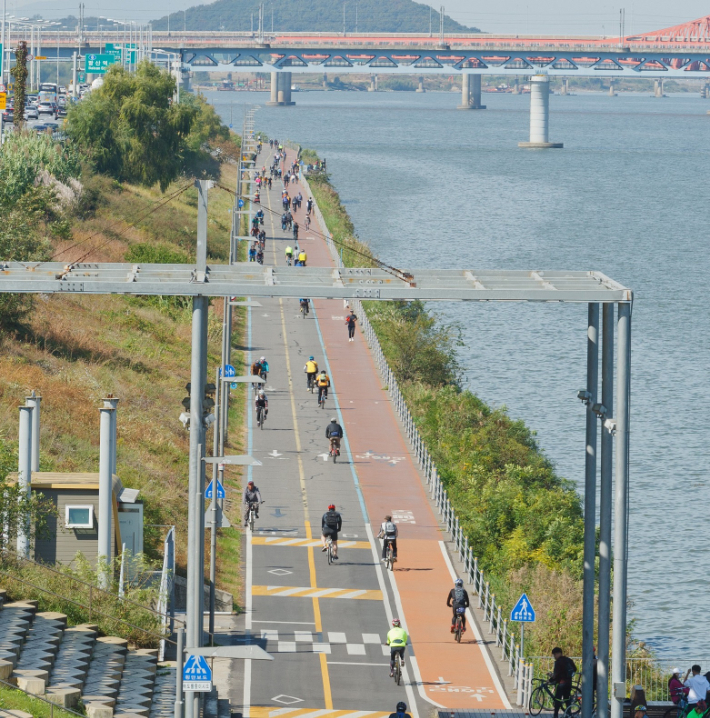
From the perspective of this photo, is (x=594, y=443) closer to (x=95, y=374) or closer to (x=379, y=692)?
(x=379, y=692)

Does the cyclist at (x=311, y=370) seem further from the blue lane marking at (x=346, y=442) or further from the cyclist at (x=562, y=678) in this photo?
the cyclist at (x=562, y=678)

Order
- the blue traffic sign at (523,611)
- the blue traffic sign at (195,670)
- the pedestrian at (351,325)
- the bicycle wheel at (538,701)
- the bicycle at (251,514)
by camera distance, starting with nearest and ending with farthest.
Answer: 1. the blue traffic sign at (195,670)
2. the bicycle wheel at (538,701)
3. the blue traffic sign at (523,611)
4. the bicycle at (251,514)
5. the pedestrian at (351,325)

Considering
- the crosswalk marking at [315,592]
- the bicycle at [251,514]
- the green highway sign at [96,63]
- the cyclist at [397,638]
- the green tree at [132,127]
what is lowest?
the crosswalk marking at [315,592]

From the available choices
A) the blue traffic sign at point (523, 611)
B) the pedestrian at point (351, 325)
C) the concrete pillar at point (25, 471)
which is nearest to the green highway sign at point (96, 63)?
the pedestrian at point (351, 325)

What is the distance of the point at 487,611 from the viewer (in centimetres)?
2975

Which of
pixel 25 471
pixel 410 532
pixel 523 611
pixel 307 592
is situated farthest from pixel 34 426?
pixel 410 532

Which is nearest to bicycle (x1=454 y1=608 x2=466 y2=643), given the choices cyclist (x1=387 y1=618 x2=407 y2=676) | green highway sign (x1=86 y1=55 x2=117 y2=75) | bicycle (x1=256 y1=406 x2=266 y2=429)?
cyclist (x1=387 y1=618 x2=407 y2=676)

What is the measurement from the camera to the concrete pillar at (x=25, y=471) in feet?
81.9

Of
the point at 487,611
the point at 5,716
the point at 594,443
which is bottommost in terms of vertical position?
the point at 487,611

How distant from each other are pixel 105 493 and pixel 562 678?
909 centimetres

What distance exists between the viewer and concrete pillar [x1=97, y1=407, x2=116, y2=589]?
24906 millimetres

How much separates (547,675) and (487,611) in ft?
14.8

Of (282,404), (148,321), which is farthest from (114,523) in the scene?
(148,321)

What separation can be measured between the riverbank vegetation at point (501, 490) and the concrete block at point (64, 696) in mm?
10861
